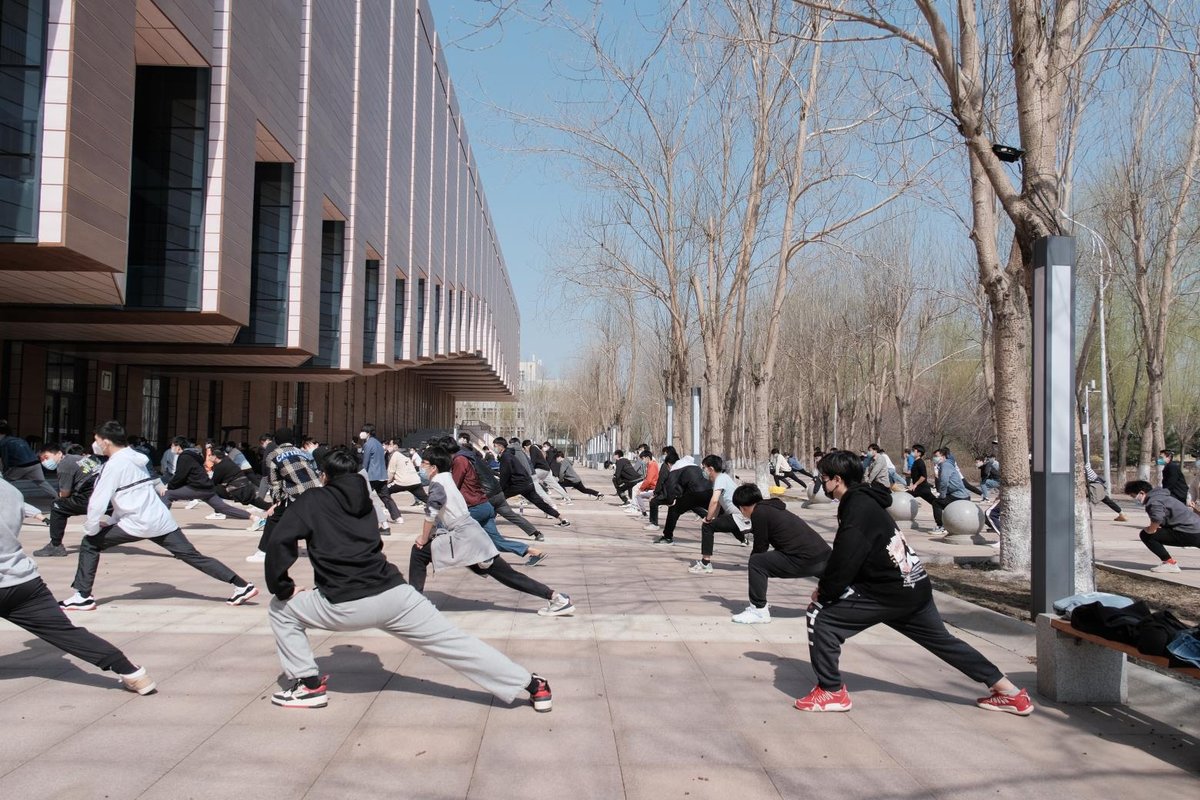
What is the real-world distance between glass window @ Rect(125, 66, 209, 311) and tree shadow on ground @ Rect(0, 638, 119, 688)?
15.5 meters

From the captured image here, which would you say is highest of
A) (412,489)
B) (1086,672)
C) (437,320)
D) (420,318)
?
(437,320)

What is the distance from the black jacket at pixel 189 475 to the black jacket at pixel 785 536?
9.07 meters

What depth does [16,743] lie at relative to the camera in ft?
15.4

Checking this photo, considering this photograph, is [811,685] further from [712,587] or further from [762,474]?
[762,474]

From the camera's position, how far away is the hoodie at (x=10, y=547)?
17.1 feet

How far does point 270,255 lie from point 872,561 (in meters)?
24.3

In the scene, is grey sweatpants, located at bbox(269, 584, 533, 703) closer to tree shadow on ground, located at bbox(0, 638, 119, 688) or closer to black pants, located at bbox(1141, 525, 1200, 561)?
tree shadow on ground, located at bbox(0, 638, 119, 688)

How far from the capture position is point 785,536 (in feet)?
26.7

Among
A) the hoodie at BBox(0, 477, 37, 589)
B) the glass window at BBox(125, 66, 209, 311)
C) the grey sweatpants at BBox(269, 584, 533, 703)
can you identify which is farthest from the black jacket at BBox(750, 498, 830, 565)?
the glass window at BBox(125, 66, 209, 311)

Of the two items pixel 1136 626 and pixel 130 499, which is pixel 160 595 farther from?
pixel 1136 626

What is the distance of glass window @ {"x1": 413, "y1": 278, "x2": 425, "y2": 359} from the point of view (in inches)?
1869

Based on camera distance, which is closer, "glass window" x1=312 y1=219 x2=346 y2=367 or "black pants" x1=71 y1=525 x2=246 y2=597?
"black pants" x1=71 y1=525 x2=246 y2=597

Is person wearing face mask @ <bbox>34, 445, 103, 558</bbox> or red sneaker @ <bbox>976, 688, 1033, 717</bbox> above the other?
person wearing face mask @ <bbox>34, 445, 103, 558</bbox>

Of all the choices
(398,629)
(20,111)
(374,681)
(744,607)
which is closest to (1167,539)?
(744,607)
